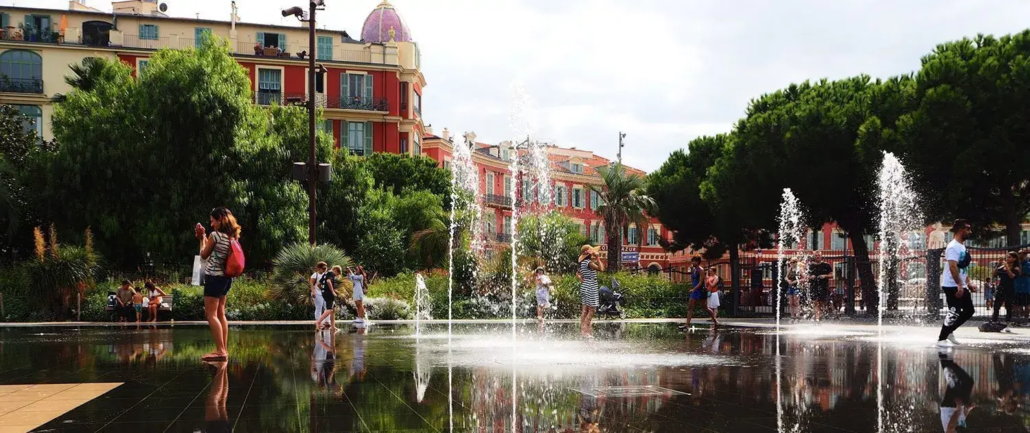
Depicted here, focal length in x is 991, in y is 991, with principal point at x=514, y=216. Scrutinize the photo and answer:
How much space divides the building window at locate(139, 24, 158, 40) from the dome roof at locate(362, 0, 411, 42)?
588 inches

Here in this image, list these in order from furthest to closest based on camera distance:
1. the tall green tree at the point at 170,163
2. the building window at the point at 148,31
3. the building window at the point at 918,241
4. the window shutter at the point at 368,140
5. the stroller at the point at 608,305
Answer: the window shutter at the point at 368,140, the building window at the point at 918,241, the building window at the point at 148,31, the tall green tree at the point at 170,163, the stroller at the point at 608,305

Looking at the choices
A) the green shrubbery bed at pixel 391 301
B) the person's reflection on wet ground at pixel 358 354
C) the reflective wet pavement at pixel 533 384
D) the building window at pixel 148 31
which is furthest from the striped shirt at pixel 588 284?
the building window at pixel 148 31

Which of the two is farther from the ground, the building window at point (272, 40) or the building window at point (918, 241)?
the building window at point (272, 40)

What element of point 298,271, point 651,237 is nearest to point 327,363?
point 298,271

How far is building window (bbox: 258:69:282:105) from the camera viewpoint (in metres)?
57.0

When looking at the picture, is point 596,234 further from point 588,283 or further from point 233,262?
point 233,262

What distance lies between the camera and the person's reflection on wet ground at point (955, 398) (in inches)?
261

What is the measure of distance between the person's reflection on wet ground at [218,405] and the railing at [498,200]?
63488mm

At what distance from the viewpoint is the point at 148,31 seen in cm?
5716

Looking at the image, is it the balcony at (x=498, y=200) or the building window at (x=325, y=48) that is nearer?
the building window at (x=325, y=48)

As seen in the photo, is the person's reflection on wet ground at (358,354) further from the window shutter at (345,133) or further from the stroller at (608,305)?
the window shutter at (345,133)

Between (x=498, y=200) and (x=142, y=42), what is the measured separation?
1133 inches

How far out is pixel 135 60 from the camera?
5572cm

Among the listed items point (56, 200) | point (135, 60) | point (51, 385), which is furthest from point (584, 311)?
point (135, 60)
